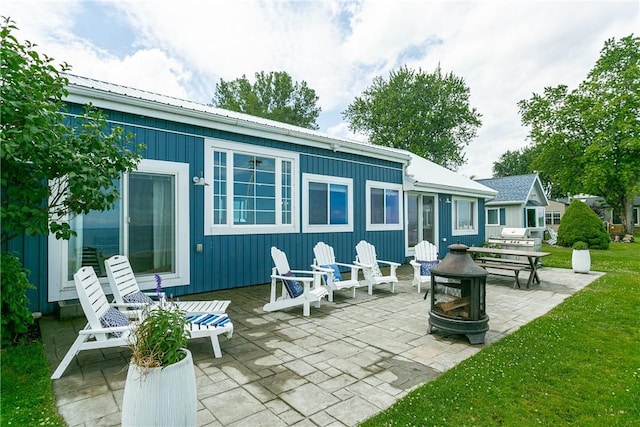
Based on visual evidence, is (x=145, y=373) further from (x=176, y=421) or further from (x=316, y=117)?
(x=316, y=117)

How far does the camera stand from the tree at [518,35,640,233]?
63.4ft

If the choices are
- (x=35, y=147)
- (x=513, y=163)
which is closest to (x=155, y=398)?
(x=35, y=147)

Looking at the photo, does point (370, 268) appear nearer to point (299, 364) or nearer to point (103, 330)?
point (299, 364)

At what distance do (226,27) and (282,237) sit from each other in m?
5.02

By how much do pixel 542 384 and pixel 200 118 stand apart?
5.63 m

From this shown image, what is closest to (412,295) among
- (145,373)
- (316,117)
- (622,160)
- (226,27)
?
(145,373)

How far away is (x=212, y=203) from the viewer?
5.73 metres

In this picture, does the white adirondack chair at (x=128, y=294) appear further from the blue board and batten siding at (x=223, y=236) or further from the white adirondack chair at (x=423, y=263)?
the white adirondack chair at (x=423, y=263)

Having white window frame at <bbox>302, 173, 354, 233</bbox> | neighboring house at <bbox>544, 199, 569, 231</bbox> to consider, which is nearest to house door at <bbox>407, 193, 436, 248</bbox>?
white window frame at <bbox>302, 173, 354, 233</bbox>

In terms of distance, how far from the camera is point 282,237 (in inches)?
262

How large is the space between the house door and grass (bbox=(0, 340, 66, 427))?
8.29 metres

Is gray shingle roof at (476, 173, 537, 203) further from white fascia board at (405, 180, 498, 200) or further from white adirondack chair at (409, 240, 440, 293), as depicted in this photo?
white adirondack chair at (409, 240, 440, 293)

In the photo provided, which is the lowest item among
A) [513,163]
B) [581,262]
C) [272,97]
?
[581,262]

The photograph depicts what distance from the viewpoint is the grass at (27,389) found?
2.10 m
